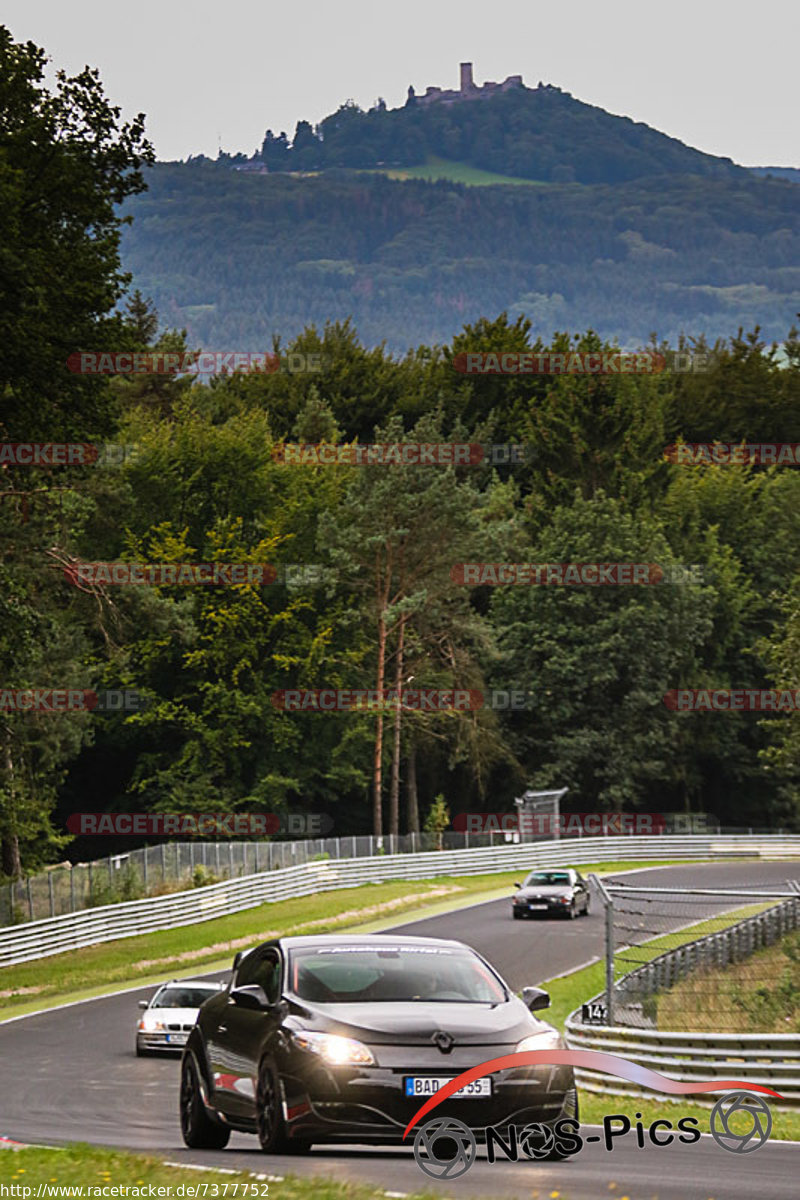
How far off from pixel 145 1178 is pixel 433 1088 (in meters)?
1.67

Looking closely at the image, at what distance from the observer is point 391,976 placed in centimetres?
1111

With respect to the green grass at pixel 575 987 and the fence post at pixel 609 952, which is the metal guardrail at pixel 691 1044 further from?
the green grass at pixel 575 987

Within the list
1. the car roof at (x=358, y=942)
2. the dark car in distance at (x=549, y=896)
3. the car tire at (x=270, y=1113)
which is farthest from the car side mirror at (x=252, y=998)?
the dark car in distance at (x=549, y=896)

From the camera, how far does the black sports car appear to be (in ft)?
33.1

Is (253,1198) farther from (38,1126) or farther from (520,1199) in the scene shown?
(38,1126)

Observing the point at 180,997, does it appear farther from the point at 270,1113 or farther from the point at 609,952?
the point at 270,1113

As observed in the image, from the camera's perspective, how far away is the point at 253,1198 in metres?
9.01

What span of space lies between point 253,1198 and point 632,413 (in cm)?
8358

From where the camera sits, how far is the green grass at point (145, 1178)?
916cm

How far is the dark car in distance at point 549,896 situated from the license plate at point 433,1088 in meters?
35.6

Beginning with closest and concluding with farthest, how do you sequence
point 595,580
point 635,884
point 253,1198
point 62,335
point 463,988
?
point 253,1198 < point 463,988 < point 62,335 < point 635,884 < point 595,580

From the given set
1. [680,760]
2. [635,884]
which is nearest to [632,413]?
[680,760]

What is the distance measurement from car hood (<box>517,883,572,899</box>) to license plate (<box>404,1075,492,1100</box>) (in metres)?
36.1

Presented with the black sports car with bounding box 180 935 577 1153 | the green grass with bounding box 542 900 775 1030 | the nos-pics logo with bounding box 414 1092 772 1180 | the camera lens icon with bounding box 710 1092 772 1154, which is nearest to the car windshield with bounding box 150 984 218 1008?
the green grass with bounding box 542 900 775 1030
